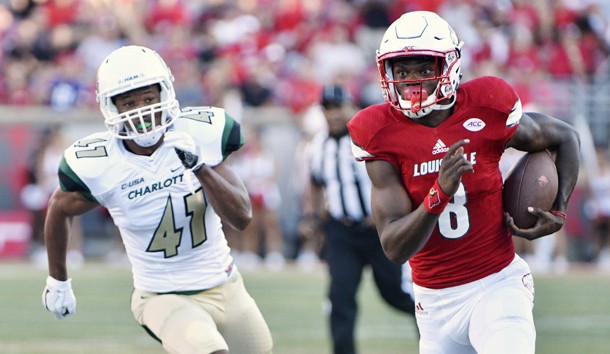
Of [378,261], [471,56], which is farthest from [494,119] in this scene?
[471,56]

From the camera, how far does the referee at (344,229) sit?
6.65 meters

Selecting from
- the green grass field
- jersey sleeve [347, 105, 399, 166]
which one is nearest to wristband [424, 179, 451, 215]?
jersey sleeve [347, 105, 399, 166]

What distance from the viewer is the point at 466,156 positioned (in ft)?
13.8

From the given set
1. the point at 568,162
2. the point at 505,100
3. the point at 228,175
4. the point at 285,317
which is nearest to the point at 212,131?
the point at 228,175

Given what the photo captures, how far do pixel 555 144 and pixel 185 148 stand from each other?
4.85 ft

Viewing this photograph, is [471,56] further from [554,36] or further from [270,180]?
[270,180]

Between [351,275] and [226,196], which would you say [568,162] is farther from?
[351,275]

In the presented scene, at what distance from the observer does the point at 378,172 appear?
14.0ft

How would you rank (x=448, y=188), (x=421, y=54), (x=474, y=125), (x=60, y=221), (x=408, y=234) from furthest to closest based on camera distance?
1. (x=60, y=221)
2. (x=474, y=125)
3. (x=421, y=54)
4. (x=408, y=234)
5. (x=448, y=188)

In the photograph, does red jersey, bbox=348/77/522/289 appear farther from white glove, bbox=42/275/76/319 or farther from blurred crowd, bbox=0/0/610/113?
blurred crowd, bbox=0/0/610/113

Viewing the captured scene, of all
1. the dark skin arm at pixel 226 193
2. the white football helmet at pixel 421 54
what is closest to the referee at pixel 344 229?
the dark skin arm at pixel 226 193

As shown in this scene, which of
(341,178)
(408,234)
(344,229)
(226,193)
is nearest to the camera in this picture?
(408,234)

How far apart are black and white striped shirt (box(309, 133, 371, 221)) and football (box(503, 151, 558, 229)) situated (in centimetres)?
258

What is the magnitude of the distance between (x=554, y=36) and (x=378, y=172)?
11238mm
